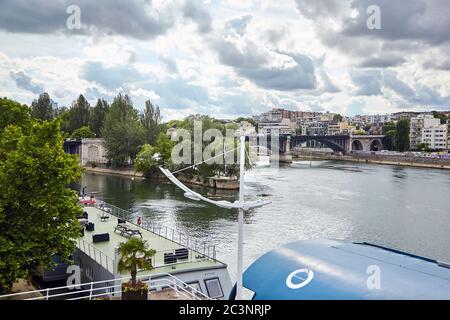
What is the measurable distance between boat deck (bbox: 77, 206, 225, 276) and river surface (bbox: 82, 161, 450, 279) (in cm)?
304

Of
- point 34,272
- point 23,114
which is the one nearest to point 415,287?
point 34,272

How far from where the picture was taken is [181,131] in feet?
173

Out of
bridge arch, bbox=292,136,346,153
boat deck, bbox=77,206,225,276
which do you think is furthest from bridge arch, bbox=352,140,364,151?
boat deck, bbox=77,206,225,276

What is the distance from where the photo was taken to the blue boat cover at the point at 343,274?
7988mm

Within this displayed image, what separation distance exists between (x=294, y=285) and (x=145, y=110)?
59.4 m

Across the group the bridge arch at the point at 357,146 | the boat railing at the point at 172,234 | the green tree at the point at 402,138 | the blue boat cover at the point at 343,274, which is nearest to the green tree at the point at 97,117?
the boat railing at the point at 172,234

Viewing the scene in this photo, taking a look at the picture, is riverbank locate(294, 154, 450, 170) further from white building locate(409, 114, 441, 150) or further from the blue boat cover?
the blue boat cover

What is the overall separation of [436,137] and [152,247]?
96357 mm

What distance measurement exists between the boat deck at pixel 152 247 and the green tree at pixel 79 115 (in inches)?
2483

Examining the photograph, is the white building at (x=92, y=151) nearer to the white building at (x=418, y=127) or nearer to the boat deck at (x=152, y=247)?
the boat deck at (x=152, y=247)

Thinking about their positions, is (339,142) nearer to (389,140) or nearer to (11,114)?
(389,140)

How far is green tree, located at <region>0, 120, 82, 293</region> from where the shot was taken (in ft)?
38.6
